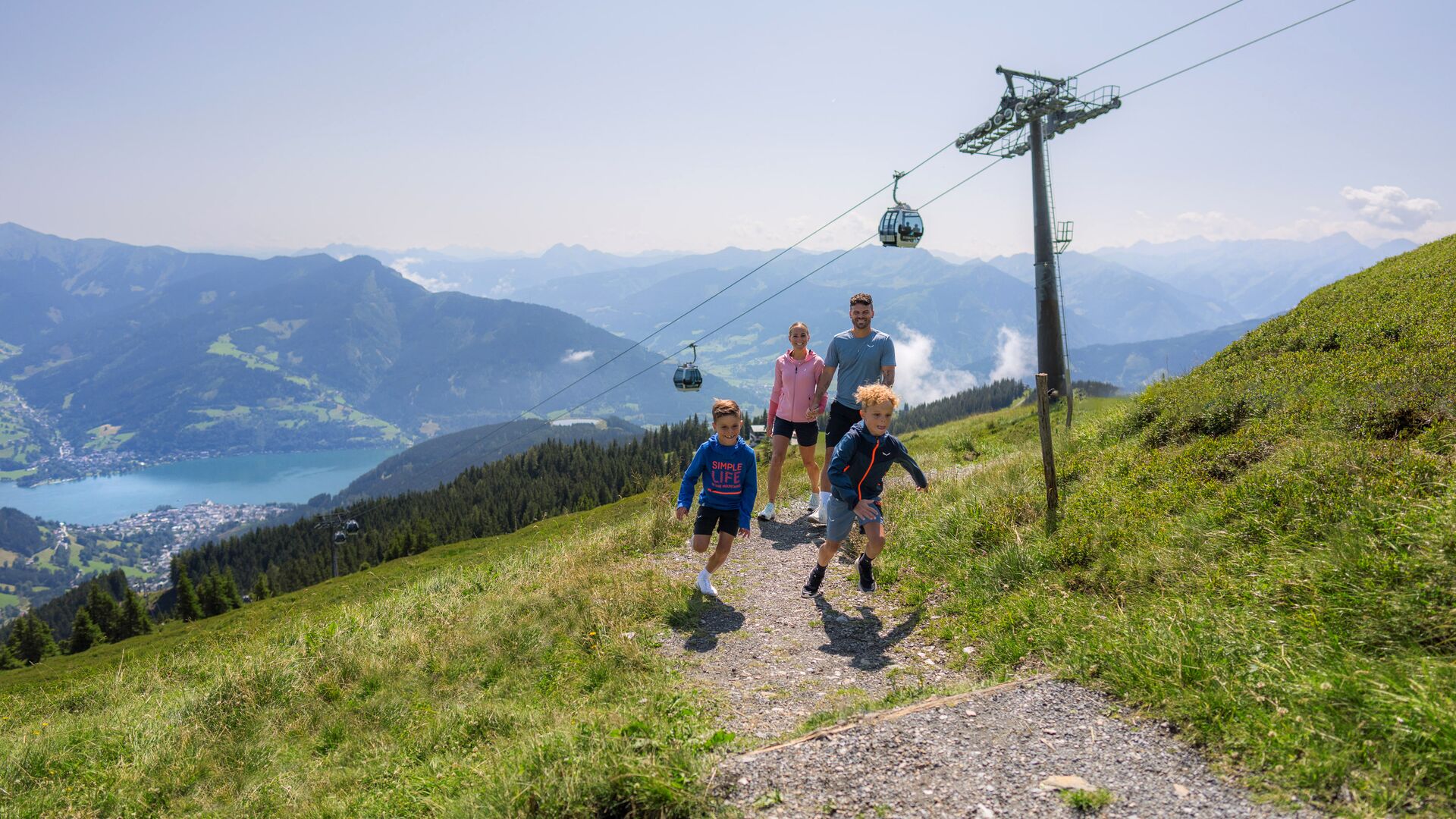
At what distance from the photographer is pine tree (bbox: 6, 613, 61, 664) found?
6725cm

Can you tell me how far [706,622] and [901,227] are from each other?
568 inches

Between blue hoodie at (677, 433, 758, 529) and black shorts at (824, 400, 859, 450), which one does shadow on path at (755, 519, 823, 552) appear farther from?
blue hoodie at (677, 433, 758, 529)

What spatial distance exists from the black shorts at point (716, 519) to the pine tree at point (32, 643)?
298ft

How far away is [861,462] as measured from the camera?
25.0 feet

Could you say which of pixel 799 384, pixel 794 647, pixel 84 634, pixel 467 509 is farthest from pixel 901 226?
pixel 467 509

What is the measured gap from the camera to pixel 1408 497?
5.29 metres

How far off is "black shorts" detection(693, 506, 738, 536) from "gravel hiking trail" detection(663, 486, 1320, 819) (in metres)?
1.65

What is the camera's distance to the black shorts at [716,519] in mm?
8461

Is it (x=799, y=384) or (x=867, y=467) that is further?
(x=799, y=384)

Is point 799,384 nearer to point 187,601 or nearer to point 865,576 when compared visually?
point 865,576

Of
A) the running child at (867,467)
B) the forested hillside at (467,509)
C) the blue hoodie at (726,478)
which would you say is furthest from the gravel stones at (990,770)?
the forested hillside at (467,509)

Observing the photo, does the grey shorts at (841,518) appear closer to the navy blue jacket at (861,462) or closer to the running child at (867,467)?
the running child at (867,467)

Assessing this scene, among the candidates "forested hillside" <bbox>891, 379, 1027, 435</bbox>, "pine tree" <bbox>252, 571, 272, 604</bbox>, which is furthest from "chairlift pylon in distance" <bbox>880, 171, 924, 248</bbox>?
"forested hillside" <bbox>891, 379, 1027, 435</bbox>

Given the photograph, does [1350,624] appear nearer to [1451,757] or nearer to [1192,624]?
[1192,624]
